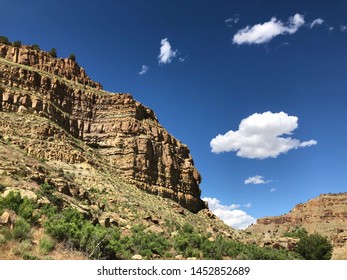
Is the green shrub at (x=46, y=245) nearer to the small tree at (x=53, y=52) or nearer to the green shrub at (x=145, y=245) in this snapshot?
the green shrub at (x=145, y=245)

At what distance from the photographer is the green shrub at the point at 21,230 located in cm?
1330

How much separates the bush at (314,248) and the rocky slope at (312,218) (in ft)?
218

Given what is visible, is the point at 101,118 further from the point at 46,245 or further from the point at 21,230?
the point at 46,245

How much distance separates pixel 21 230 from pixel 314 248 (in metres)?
44.4

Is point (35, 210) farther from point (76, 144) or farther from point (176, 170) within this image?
point (176, 170)

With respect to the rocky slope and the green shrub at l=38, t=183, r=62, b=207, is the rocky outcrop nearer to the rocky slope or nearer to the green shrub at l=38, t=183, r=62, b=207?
the green shrub at l=38, t=183, r=62, b=207

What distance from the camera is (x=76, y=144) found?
160 ft

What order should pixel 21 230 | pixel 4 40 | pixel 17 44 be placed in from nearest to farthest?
pixel 21 230, pixel 17 44, pixel 4 40

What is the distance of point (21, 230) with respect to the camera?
13.6 metres

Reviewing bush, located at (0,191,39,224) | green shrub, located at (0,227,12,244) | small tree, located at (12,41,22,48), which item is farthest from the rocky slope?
green shrub, located at (0,227,12,244)

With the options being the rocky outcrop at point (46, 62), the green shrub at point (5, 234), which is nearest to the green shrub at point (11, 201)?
the green shrub at point (5, 234)

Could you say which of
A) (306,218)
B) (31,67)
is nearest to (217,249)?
(31,67)

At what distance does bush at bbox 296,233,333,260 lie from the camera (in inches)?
1875

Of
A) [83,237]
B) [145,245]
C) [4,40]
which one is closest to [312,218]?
[4,40]
